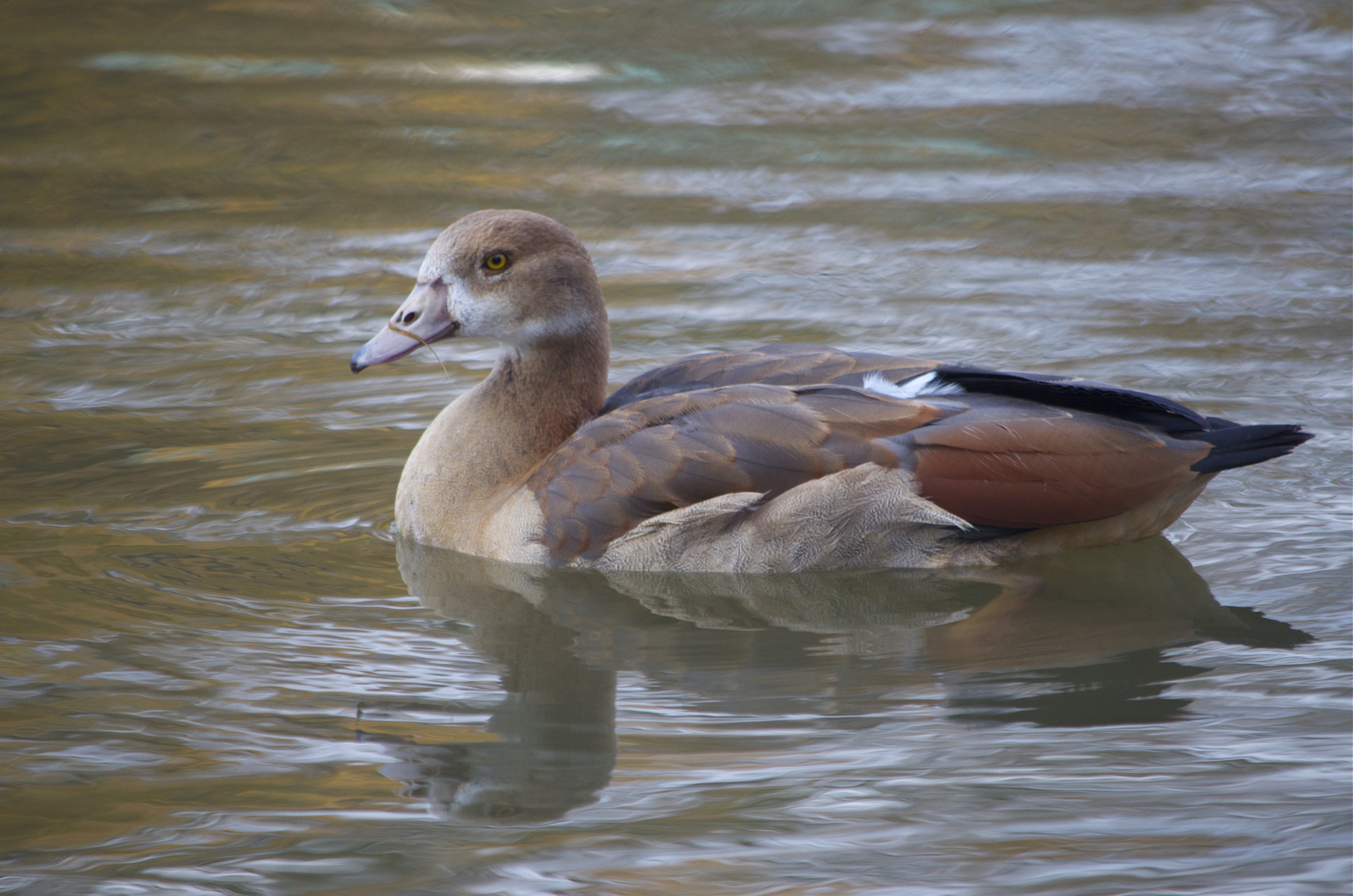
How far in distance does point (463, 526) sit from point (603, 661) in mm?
1146

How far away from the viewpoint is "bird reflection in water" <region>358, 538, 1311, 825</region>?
435 centimetres

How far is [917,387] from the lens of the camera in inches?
223

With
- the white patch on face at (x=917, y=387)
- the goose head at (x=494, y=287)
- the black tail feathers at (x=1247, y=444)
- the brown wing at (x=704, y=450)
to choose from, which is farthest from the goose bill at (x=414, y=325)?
the black tail feathers at (x=1247, y=444)

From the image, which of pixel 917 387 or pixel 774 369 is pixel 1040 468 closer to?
pixel 917 387

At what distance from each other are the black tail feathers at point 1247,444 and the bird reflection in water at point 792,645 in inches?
17.4

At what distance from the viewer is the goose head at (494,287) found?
588cm

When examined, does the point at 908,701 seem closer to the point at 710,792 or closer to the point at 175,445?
the point at 710,792

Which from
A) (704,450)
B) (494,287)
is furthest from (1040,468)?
(494,287)

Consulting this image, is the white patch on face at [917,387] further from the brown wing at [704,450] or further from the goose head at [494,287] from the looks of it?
the goose head at [494,287]

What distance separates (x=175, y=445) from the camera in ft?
22.5

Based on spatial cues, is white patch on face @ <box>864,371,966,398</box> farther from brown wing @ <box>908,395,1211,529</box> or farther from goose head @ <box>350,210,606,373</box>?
goose head @ <box>350,210,606,373</box>

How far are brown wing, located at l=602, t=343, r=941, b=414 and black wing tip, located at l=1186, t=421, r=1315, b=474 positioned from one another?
100 cm

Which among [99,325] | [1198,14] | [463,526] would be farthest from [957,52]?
[463,526]

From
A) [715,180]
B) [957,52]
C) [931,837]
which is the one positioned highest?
[957,52]
